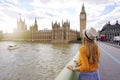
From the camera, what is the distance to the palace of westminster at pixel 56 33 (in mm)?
90106

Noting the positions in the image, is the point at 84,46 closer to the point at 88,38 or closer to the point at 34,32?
the point at 88,38

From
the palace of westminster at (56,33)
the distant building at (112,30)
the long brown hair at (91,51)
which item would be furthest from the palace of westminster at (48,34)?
the long brown hair at (91,51)

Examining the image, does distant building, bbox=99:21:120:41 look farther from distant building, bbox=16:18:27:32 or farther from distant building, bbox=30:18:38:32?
distant building, bbox=16:18:27:32

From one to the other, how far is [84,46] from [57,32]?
320ft

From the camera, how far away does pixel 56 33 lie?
328 feet

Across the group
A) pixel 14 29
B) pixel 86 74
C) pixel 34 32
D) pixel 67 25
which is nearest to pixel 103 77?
pixel 86 74

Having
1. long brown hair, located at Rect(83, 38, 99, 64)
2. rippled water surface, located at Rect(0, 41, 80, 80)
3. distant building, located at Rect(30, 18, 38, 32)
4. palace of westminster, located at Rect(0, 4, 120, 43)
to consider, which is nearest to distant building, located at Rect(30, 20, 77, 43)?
palace of westminster, located at Rect(0, 4, 120, 43)

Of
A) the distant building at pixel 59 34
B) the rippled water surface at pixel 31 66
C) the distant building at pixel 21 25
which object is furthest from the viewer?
the distant building at pixel 21 25

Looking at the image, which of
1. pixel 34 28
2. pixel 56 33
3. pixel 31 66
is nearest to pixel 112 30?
pixel 56 33

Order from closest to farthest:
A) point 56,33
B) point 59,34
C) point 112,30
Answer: point 112,30, point 59,34, point 56,33

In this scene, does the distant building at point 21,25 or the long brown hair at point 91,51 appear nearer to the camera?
the long brown hair at point 91,51

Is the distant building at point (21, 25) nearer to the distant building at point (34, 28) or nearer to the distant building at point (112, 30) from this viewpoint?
the distant building at point (34, 28)

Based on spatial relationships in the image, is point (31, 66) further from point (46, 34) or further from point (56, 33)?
point (46, 34)

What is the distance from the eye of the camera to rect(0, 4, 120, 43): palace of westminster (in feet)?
296
